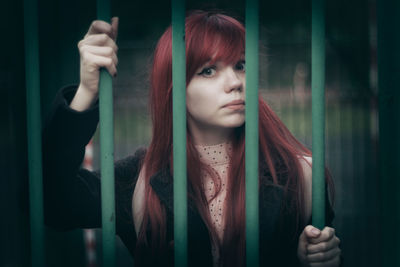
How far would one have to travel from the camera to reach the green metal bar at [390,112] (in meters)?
0.64

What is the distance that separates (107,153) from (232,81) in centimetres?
37

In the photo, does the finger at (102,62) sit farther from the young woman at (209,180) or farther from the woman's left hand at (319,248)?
the woman's left hand at (319,248)

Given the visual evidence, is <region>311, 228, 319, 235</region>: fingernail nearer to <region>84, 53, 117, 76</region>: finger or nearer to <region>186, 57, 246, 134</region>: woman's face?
<region>186, 57, 246, 134</region>: woman's face

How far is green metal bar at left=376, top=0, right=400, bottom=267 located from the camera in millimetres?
643

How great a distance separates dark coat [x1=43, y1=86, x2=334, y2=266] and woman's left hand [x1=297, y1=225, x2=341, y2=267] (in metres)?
0.21

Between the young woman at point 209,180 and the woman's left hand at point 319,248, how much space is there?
0.15 meters

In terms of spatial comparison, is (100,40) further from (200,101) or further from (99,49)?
(200,101)

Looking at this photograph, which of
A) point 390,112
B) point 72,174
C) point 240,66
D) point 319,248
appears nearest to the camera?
point 390,112

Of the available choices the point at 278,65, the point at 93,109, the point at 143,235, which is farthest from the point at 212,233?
the point at 278,65

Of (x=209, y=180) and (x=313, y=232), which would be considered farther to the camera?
(x=209, y=180)

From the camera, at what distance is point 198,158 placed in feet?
3.50

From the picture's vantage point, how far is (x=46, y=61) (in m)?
1.11

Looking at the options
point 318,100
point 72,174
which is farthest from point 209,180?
point 318,100

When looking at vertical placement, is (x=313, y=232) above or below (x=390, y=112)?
Answer: below
